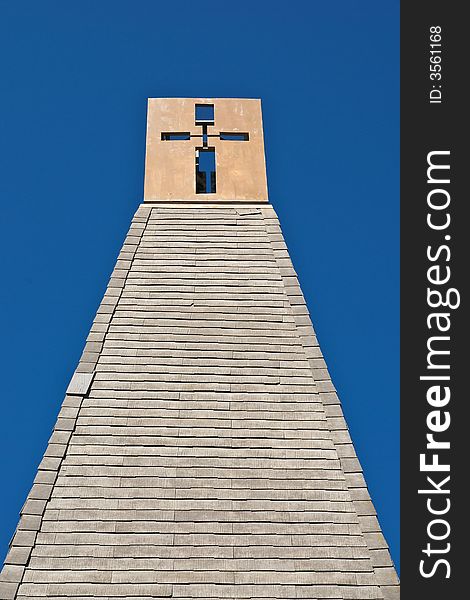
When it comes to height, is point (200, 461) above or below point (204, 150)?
below

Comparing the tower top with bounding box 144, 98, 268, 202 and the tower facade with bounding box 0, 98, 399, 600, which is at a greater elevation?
the tower top with bounding box 144, 98, 268, 202

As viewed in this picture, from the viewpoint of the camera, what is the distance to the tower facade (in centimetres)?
869

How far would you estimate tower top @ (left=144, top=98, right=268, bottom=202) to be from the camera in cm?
1361

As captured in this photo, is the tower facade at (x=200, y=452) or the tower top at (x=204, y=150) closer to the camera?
the tower facade at (x=200, y=452)

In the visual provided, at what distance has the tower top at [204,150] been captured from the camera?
1361cm

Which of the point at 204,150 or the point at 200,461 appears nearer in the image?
the point at 200,461

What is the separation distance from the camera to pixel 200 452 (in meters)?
9.71

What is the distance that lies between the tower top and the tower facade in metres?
0.92

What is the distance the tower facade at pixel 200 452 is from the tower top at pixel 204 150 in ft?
3.03

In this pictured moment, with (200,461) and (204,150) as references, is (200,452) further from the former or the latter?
(204,150)

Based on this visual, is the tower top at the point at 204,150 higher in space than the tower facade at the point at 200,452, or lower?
higher

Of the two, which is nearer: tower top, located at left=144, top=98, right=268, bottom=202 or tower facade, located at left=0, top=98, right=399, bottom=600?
tower facade, located at left=0, top=98, right=399, bottom=600

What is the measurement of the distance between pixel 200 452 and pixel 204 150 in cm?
612

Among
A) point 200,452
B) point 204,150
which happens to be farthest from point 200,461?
point 204,150
